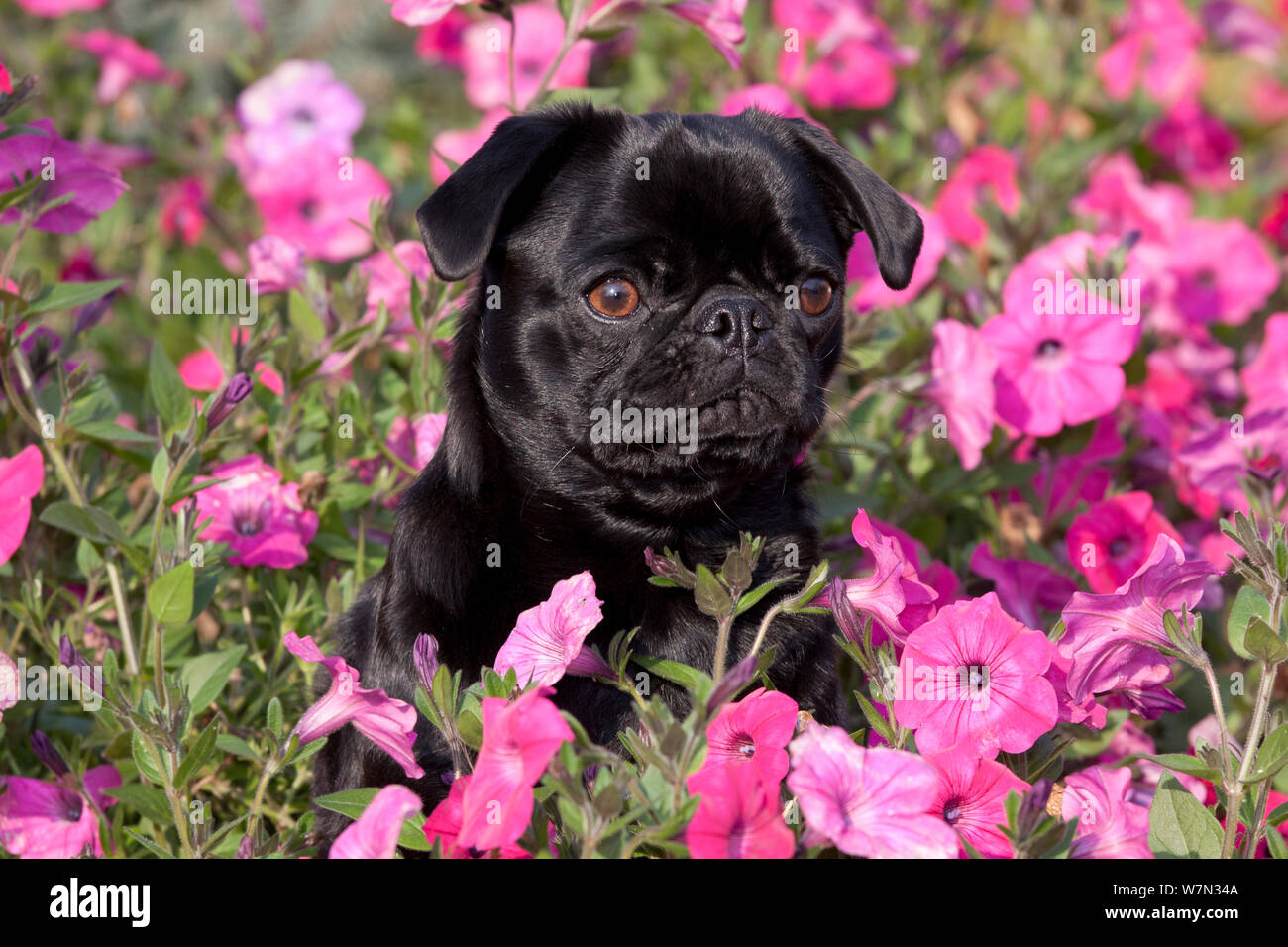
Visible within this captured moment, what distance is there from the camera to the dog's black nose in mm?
2271

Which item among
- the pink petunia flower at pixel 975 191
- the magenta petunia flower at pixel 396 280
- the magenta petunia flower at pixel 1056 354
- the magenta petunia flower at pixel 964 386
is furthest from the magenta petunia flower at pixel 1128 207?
the magenta petunia flower at pixel 396 280

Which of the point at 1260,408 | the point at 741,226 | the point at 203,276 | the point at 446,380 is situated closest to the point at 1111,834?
the point at 741,226

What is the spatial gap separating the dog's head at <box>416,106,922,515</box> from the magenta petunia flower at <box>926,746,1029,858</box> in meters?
0.71

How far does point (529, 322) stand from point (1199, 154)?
3.71 m

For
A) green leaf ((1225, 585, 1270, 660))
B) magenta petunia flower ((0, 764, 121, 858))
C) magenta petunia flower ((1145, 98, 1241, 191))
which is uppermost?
magenta petunia flower ((1145, 98, 1241, 191))

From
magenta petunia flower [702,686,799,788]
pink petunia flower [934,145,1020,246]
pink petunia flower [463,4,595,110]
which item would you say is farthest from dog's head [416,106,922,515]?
pink petunia flower [463,4,595,110]

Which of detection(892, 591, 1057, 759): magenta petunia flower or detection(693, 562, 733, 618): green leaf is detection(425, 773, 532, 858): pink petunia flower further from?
detection(892, 591, 1057, 759): magenta petunia flower

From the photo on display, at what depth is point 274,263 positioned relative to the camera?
3039mm

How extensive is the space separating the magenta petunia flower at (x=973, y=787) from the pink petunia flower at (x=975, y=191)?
2.67 m

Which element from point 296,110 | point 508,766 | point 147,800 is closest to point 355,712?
point 508,766

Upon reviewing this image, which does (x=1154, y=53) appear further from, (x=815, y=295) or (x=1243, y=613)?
(x=1243, y=613)

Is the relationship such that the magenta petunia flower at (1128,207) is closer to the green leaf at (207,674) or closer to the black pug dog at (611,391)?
the black pug dog at (611,391)

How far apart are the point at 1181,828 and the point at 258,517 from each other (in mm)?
1799
